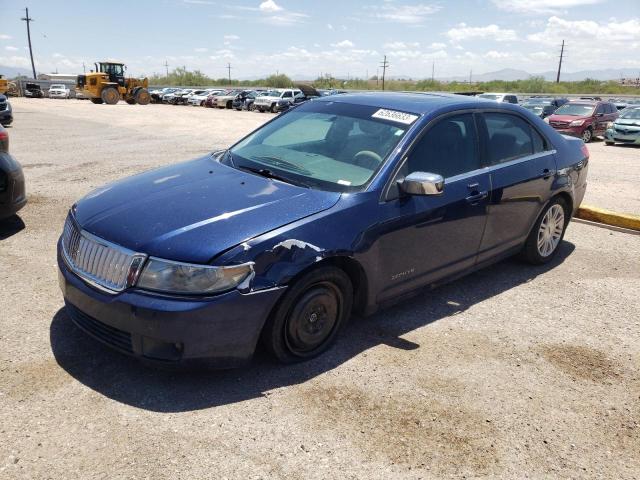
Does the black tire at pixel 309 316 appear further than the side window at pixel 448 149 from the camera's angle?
No

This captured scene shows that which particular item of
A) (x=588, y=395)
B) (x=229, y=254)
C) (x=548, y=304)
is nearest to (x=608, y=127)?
(x=548, y=304)

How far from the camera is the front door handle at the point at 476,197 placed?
4168 millimetres

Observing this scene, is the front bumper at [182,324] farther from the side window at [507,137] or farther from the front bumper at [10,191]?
the front bumper at [10,191]

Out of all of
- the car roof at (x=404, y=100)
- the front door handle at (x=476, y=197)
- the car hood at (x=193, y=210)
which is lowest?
the front door handle at (x=476, y=197)

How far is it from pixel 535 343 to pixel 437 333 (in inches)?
27.4

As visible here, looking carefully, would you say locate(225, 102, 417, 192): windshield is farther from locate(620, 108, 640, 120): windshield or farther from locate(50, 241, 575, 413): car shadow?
locate(620, 108, 640, 120): windshield

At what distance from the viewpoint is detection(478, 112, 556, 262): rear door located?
4457 millimetres

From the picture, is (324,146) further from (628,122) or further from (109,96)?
(109,96)

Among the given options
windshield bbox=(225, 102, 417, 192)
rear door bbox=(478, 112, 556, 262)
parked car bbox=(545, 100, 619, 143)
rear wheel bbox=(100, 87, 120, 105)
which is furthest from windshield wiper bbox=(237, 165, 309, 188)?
rear wheel bbox=(100, 87, 120, 105)

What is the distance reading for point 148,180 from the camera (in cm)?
389

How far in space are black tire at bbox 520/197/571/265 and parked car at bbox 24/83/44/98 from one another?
52.9m

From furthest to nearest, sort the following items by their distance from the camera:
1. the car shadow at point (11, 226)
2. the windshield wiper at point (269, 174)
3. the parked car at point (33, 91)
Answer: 1. the parked car at point (33, 91)
2. the car shadow at point (11, 226)
3. the windshield wiper at point (269, 174)

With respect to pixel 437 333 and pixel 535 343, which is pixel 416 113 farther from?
pixel 535 343

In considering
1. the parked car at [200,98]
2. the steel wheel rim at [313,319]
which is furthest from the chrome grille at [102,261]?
the parked car at [200,98]
